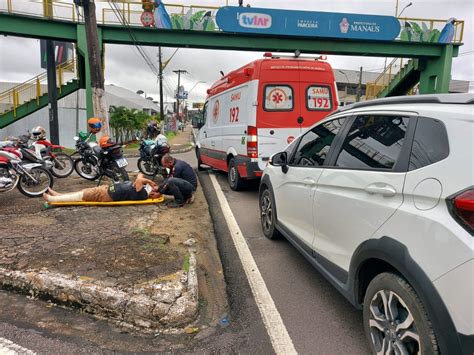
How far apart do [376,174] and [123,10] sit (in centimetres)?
1578

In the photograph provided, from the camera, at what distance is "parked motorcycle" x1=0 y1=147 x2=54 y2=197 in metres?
6.35

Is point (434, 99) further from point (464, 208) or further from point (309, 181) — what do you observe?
point (309, 181)

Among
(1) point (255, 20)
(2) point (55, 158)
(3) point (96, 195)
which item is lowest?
(3) point (96, 195)

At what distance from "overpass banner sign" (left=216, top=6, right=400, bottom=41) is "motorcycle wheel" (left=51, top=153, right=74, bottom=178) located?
10158 millimetres

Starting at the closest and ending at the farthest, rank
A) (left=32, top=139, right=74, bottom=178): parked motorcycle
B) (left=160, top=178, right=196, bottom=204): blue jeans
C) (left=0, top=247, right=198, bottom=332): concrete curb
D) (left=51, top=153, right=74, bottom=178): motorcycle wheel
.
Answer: (left=0, top=247, right=198, bottom=332): concrete curb → (left=160, top=178, right=196, bottom=204): blue jeans → (left=32, top=139, right=74, bottom=178): parked motorcycle → (left=51, top=153, right=74, bottom=178): motorcycle wheel

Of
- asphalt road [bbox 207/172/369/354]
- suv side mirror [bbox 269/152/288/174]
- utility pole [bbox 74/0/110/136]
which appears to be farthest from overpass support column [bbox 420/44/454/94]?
asphalt road [bbox 207/172/369/354]

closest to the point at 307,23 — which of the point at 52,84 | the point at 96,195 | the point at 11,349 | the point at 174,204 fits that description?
the point at 52,84

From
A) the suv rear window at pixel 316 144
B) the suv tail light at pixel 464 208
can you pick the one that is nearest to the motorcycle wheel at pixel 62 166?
the suv rear window at pixel 316 144

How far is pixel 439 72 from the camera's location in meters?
18.4

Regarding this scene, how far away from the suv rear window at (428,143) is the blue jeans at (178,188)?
488 cm

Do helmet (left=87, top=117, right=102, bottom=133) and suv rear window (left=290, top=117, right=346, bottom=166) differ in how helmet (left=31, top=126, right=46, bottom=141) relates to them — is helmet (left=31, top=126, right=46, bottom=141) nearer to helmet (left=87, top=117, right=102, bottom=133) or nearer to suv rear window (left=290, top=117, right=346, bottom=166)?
helmet (left=87, top=117, right=102, bottom=133)

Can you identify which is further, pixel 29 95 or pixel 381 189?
pixel 29 95

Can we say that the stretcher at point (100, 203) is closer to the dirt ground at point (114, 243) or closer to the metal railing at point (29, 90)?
the dirt ground at point (114, 243)

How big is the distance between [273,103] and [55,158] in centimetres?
557
